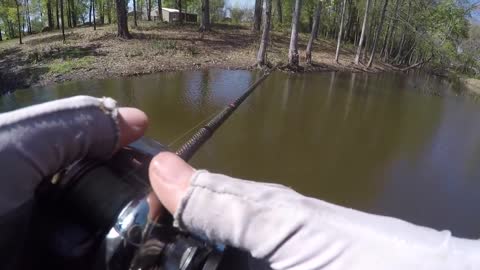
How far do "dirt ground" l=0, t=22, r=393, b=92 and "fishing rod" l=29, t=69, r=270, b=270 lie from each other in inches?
401

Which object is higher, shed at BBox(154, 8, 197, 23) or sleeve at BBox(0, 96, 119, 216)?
shed at BBox(154, 8, 197, 23)

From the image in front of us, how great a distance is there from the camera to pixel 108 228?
1.22m

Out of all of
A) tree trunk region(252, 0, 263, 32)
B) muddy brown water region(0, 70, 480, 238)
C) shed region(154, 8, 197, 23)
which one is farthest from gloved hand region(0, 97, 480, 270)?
shed region(154, 8, 197, 23)

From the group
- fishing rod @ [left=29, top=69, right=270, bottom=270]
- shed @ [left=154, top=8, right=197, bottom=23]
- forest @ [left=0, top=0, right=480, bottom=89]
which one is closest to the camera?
fishing rod @ [left=29, top=69, right=270, bottom=270]

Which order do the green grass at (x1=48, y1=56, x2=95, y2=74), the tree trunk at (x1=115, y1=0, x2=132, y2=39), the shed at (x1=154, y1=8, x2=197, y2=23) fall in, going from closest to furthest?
the green grass at (x1=48, y1=56, x2=95, y2=74) < the tree trunk at (x1=115, y1=0, x2=132, y2=39) < the shed at (x1=154, y1=8, x2=197, y2=23)

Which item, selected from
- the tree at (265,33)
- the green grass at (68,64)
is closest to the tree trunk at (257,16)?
the tree at (265,33)

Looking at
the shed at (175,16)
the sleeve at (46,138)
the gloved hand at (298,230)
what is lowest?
the gloved hand at (298,230)

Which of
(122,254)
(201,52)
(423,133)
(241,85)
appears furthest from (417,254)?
(201,52)

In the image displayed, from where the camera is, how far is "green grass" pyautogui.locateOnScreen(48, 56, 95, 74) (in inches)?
447

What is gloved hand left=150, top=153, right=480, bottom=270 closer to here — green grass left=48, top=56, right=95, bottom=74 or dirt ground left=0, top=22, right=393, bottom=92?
dirt ground left=0, top=22, right=393, bottom=92

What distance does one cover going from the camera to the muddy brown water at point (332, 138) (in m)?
5.33

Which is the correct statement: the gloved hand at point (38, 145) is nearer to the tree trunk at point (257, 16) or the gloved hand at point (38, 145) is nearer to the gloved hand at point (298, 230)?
the gloved hand at point (298, 230)

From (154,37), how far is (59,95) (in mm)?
10428

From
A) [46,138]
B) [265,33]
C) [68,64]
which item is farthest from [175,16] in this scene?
[46,138]
